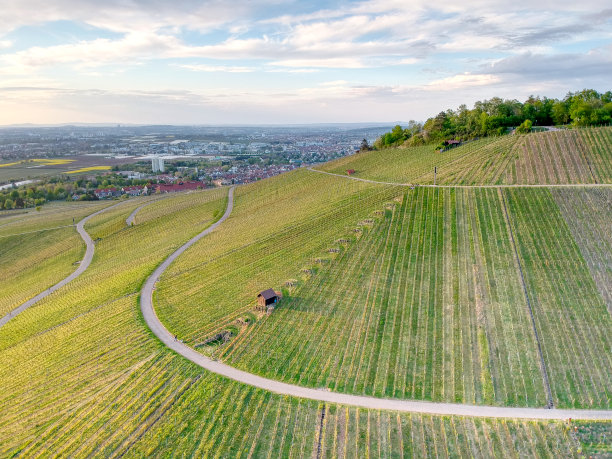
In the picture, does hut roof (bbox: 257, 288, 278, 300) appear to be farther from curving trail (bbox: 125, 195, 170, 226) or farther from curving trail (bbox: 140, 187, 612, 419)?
curving trail (bbox: 125, 195, 170, 226)

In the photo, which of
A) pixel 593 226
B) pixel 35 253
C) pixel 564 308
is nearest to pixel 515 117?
pixel 593 226

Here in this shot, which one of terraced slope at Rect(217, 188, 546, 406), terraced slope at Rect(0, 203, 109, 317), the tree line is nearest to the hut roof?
terraced slope at Rect(217, 188, 546, 406)

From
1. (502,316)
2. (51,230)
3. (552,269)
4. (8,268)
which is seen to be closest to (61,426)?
(502,316)

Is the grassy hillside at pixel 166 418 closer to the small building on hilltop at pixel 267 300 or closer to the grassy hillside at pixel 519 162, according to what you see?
the small building on hilltop at pixel 267 300

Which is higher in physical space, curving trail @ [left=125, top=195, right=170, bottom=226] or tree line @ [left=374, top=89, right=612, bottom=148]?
tree line @ [left=374, top=89, right=612, bottom=148]

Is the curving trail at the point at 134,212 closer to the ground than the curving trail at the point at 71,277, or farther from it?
farther from it

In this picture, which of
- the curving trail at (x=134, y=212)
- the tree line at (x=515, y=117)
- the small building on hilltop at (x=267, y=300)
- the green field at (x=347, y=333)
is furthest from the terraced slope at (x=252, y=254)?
the tree line at (x=515, y=117)

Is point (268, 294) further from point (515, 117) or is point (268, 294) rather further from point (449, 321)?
point (515, 117)
